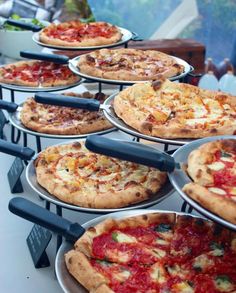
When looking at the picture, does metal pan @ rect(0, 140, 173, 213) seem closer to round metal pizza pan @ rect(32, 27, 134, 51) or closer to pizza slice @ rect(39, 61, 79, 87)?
Answer: pizza slice @ rect(39, 61, 79, 87)

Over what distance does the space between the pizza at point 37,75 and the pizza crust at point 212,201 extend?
3.16 feet

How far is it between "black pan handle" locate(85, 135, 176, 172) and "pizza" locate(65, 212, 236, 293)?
150 millimetres

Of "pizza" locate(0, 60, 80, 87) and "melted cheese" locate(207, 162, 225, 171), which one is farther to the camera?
"pizza" locate(0, 60, 80, 87)

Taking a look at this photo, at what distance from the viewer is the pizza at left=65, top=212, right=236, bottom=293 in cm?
81

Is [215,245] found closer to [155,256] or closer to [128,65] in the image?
[155,256]

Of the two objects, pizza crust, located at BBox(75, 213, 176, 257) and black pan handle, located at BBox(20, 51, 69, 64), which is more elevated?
black pan handle, located at BBox(20, 51, 69, 64)

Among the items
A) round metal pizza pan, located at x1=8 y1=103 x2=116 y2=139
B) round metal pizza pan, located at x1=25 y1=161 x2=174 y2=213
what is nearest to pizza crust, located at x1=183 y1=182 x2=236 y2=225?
round metal pizza pan, located at x1=25 y1=161 x2=174 y2=213

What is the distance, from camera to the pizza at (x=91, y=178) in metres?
1.00

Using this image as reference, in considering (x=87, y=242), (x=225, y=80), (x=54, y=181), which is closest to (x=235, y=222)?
(x=87, y=242)

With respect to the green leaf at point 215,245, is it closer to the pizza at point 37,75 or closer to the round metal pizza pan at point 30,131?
the round metal pizza pan at point 30,131

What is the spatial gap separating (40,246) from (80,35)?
1102 mm

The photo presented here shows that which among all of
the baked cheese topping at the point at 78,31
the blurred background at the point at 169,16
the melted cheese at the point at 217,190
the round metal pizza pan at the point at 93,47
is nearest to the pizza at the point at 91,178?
the melted cheese at the point at 217,190

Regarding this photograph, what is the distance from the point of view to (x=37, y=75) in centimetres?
173

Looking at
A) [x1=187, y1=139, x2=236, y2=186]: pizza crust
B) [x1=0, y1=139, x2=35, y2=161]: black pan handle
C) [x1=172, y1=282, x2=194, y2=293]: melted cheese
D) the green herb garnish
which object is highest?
[x1=187, y1=139, x2=236, y2=186]: pizza crust
